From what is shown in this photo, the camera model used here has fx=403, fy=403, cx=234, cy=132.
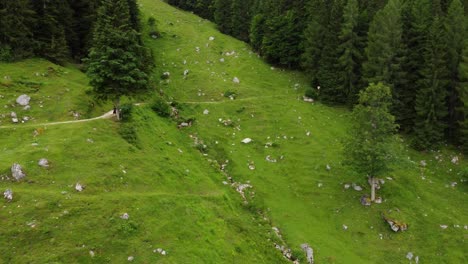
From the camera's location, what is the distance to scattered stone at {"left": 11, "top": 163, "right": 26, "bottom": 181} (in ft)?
126

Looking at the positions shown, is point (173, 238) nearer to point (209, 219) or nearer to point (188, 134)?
point (209, 219)

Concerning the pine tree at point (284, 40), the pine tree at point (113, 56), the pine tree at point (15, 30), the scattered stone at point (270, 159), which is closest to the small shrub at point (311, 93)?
the pine tree at point (284, 40)

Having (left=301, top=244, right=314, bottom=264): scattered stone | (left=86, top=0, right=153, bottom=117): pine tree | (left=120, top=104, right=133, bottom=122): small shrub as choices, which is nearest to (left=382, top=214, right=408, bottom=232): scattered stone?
(left=301, top=244, right=314, bottom=264): scattered stone

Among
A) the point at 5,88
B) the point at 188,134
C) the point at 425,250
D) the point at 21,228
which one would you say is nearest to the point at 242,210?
the point at 188,134

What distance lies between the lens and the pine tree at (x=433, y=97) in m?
63.2

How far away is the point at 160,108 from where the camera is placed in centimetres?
6438

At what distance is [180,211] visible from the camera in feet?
138

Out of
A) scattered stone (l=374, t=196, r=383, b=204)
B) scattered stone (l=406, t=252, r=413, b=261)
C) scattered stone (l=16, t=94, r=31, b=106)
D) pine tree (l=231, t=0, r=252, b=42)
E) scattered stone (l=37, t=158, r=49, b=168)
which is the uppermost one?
pine tree (l=231, t=0, r=252, b=42)

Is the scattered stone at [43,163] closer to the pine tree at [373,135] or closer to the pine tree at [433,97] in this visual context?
the pine tree at [373,135]

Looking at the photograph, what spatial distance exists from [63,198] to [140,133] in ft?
60.0

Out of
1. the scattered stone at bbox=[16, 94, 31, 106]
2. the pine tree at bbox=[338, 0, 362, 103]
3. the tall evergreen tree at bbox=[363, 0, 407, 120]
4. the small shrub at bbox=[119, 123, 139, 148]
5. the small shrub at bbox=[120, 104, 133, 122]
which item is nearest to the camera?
the small shrub at bbox=[119, 123, 139, 148]

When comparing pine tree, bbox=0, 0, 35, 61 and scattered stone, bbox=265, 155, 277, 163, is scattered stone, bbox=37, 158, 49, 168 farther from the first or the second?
scattered stone, bbox=265, 155, 277, 163

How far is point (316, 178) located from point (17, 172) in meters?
37.3

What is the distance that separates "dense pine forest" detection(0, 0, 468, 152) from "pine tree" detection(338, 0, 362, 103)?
18cm
